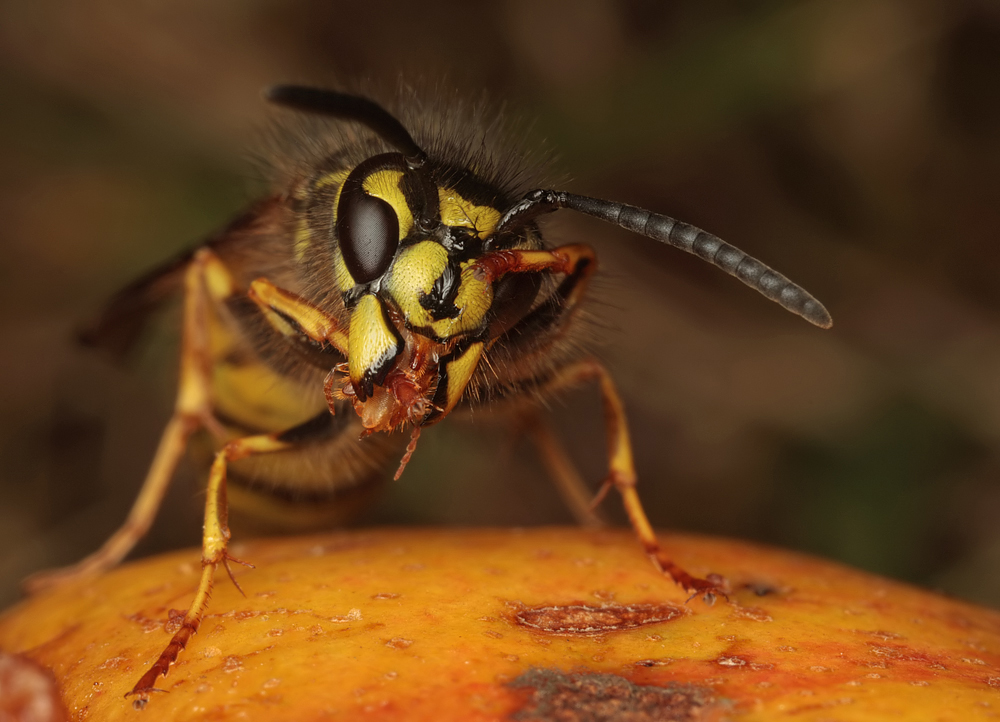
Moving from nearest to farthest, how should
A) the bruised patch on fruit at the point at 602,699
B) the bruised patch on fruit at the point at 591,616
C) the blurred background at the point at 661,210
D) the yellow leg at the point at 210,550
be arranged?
the bruised patch on fruit at the point at 602,699
the yellow leg at the point at 210,550
the bruised patch on fruit at the point at 591,616
the blurred background at the point at 661,210

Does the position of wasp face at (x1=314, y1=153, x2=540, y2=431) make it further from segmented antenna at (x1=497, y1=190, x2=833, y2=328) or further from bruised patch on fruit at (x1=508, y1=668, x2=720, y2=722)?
bruised patch on fruit at (x1=508, y1=668, x2=720, y2=722)

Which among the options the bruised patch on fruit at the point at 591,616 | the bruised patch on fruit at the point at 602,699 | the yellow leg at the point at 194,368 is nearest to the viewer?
the bruised patch on fruit at the point at 602,699

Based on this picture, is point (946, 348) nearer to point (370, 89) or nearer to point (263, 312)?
point (370, 89)

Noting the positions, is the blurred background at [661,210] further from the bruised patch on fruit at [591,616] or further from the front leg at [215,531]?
the bruised patch on fruit at [591,616]

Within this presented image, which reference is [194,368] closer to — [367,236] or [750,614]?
[367,236]

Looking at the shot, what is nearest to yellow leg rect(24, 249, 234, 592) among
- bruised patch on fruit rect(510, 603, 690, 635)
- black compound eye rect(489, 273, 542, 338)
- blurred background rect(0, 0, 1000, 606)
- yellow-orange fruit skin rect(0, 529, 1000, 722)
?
yellow-orange fruit skin rect(0, 529, 1000, 722)

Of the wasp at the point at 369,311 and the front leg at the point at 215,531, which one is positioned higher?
the wasp at the point at 369,311

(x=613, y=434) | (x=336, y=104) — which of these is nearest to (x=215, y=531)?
(x=336, y=104)

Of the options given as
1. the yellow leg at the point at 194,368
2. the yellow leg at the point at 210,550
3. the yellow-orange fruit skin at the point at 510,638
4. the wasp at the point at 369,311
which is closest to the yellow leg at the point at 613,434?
the wasp at the point at 369,311

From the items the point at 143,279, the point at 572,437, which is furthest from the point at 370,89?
the point at 572,437

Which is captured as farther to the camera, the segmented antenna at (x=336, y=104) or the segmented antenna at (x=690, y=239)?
the segmented antenna at (x=336, y=104)
